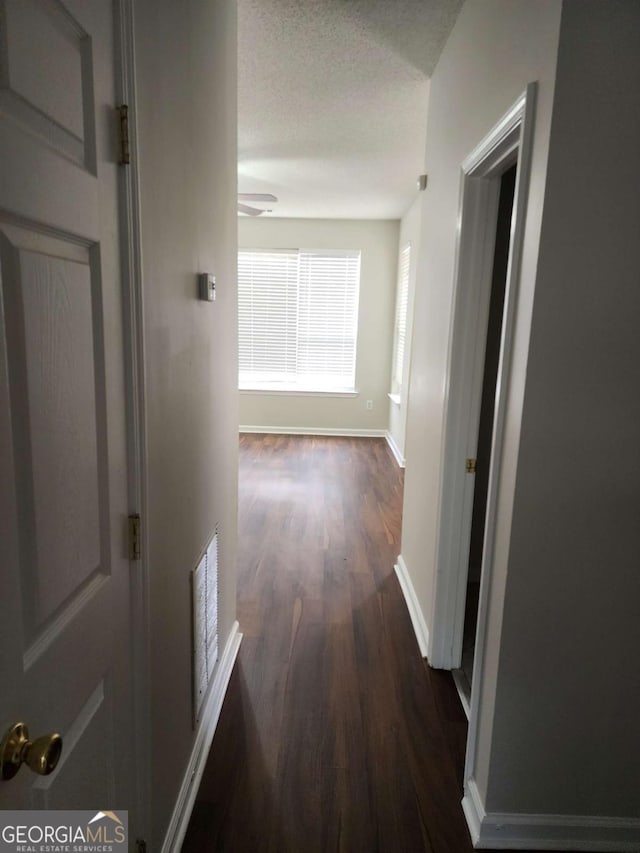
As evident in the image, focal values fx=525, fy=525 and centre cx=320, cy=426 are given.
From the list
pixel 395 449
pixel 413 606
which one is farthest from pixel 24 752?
pixel 395 449

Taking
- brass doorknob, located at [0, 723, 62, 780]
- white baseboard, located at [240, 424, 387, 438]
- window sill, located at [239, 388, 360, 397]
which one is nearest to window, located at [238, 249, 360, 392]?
window sill, located at [239, 388, 360, 397]

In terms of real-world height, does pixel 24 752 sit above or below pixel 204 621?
above

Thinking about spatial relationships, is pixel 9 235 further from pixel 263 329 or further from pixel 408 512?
pixel 263 329

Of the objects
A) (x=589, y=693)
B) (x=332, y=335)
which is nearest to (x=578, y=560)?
(x=589, y=693)

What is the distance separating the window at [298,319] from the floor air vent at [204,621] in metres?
5.07

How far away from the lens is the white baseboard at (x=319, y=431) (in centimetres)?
703

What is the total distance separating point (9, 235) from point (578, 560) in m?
1.46

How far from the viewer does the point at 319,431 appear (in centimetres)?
707

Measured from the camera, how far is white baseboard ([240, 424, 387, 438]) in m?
7.03

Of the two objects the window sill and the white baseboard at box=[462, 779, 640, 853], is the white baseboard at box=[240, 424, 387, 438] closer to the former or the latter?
the window sill

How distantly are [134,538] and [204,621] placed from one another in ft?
2.76

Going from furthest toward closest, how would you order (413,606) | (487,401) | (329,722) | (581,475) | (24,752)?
1. (487,401)
2. (413,606)
3. (329,722)
4. (581,475)
5. (24,752)

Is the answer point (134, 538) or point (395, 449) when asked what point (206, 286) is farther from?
point (395, 449)

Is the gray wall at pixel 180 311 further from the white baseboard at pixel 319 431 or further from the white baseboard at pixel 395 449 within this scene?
the white baseboard at pixel 319 431
